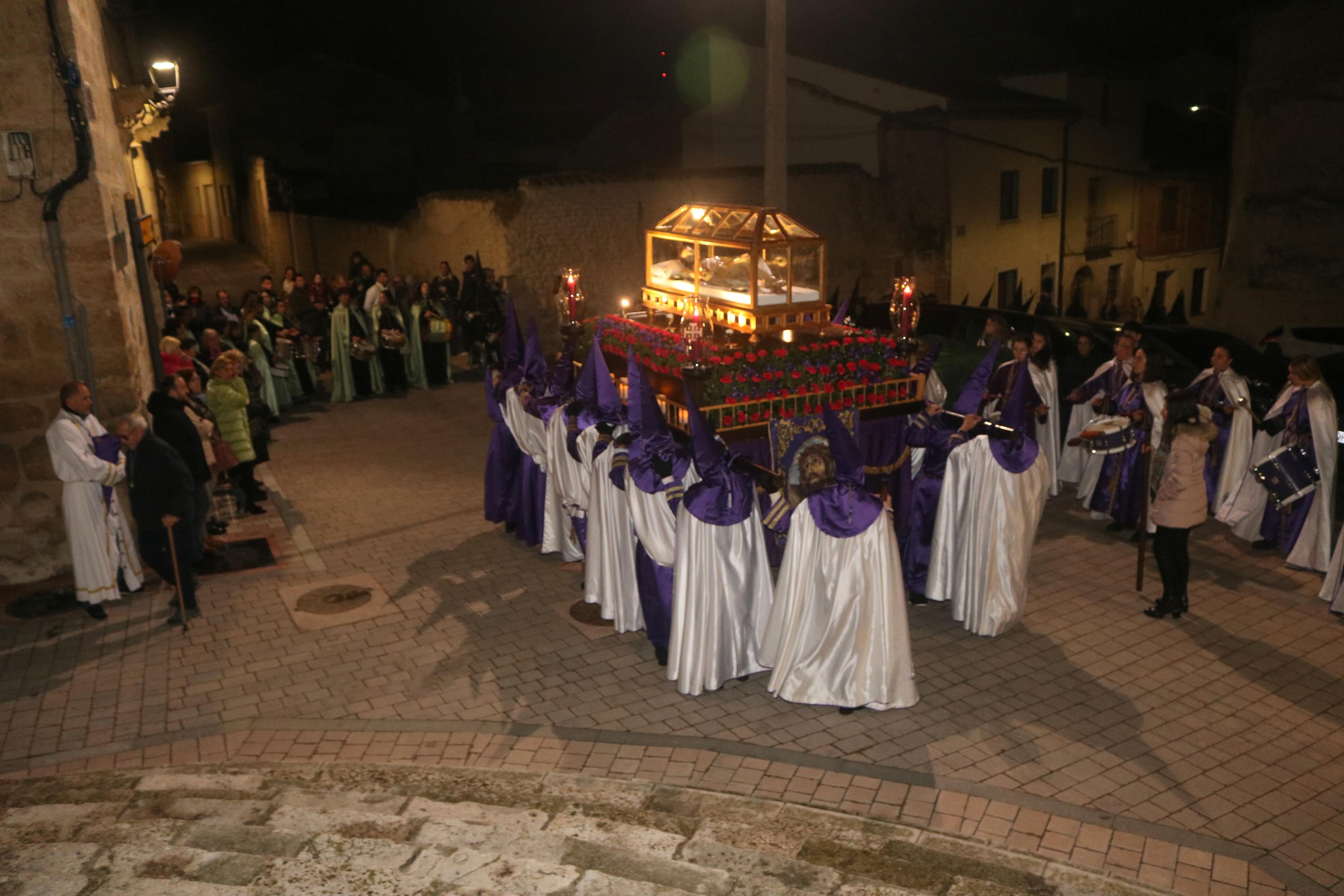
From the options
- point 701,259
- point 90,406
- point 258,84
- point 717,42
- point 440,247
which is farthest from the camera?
point 258,84

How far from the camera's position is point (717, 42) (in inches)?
944

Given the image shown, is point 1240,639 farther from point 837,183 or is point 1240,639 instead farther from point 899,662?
point 837,183

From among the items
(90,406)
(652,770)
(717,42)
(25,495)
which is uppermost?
(717,42)

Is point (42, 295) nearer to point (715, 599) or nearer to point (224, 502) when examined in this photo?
point (224, 502)

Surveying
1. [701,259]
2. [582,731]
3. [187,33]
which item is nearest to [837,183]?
[701,259]

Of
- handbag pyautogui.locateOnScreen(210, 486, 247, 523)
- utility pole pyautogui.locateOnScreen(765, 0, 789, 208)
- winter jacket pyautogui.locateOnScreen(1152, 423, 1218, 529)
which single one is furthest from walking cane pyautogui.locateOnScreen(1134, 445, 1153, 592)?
handbag pyautogui.locateOnScreen(210, 486, 247, 523)

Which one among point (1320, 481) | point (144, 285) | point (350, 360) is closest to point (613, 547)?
point (1320, 481)

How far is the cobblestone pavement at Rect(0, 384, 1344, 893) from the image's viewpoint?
21.0ft

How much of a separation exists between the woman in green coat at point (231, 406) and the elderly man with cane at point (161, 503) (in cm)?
187

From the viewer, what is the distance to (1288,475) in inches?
365

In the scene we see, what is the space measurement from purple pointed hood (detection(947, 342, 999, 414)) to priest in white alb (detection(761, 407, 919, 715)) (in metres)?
1.71

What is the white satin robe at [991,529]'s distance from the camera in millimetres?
8242

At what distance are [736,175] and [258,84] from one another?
62.6 feet

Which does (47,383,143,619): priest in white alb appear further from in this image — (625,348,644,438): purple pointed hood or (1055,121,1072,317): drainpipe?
(1055,121,1072,317): drainpipe
